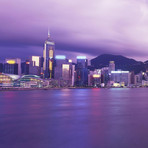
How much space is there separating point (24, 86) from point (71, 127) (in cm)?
16956

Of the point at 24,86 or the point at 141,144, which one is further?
the point at 24,86

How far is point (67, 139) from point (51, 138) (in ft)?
4.89

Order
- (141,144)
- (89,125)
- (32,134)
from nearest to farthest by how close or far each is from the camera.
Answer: (141,144)
(32,134)
(89,125)

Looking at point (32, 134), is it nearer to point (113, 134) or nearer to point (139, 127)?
point (113, 134)

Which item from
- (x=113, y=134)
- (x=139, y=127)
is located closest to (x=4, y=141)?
(x=113, y=134)

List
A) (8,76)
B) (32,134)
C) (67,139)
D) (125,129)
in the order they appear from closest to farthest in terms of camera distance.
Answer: (67,139) < (32,134) < (125,129) < (8,76)

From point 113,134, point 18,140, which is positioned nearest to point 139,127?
point 113,134

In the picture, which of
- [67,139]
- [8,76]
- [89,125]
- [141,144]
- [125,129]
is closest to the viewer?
[141,144]

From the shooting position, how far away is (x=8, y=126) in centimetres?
2559

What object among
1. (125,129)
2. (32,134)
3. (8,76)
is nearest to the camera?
(32,134)

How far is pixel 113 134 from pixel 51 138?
6393 mm

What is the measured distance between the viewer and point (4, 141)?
1895 centimetres

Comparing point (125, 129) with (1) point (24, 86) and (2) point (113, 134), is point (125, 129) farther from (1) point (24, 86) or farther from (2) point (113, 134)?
(1) point (24, 86)

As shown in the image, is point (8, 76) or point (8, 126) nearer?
point (8, 126)
